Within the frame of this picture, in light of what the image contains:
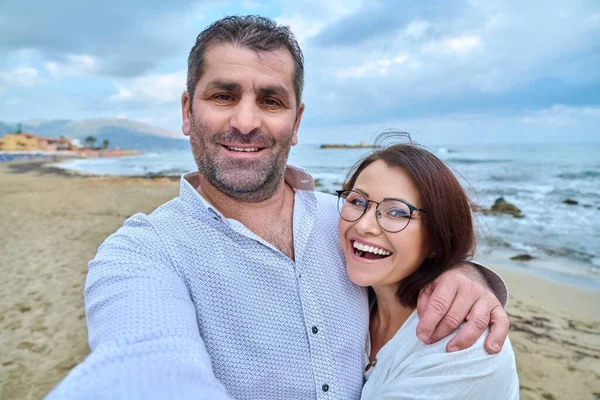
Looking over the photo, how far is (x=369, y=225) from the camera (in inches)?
80.1

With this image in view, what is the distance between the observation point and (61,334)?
505 cm

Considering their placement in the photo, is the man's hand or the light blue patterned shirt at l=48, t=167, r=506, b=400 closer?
the light blue patterned shirt at l=48, t=167, r=506, b=400

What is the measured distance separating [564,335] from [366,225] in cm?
466

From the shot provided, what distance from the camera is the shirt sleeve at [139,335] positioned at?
90 cm

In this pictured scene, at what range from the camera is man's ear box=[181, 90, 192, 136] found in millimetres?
2371

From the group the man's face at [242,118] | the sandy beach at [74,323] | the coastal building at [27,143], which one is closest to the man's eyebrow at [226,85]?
the man's face at [242,118]

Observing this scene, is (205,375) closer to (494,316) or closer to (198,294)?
(198,294)

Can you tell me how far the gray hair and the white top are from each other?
5.02 feet

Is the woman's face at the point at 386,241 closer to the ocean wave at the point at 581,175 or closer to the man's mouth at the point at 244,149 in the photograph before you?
the man's mouth at the point at 244,149

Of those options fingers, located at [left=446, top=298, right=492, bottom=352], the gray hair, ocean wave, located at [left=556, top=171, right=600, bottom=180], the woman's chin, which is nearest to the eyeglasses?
the woman's chin

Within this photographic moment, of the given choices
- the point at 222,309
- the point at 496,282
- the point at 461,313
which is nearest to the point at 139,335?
the point at 222,309

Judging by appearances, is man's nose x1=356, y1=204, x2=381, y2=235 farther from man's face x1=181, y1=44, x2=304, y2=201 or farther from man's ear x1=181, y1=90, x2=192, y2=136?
man's ear x1=181, y1=90, x2=192, y2=136

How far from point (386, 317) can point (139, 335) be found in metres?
1.57

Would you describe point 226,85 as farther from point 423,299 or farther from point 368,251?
point 423,299
